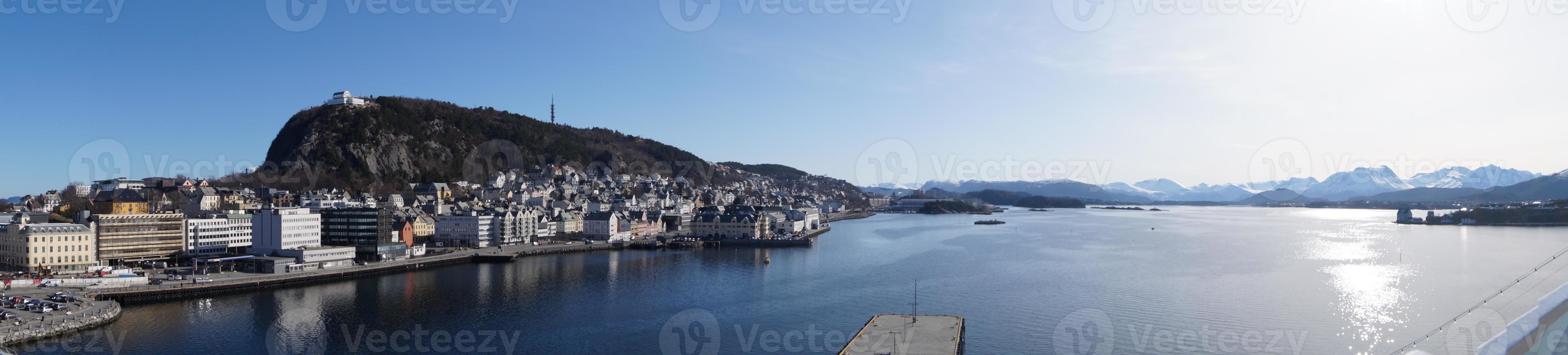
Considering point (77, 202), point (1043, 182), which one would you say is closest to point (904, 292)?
point (77, 202)

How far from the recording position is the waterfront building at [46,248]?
616 inches

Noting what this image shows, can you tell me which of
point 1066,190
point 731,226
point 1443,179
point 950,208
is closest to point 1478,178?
point 1443,179

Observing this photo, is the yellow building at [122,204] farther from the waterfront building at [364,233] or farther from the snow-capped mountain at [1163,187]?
the snow-capped mountain at [1163,187]

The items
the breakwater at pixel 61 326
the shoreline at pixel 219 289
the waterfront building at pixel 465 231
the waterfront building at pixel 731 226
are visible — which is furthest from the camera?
the waterfront building at pixel 731 226

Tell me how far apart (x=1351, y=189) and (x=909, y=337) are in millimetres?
129107

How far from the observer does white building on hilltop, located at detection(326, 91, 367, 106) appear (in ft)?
147

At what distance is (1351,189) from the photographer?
367 feet

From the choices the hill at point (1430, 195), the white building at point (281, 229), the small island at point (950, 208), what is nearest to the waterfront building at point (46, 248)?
the white building at point (281, 229)

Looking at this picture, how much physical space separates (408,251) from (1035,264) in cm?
1739

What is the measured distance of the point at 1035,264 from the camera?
2142cm

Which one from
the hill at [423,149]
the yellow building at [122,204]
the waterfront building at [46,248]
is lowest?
the waterfront building at [46,248]

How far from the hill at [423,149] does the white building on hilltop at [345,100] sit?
45.0 inches

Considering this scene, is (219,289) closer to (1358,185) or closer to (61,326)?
(61,326)

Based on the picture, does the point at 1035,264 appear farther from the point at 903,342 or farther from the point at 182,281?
the point at 182,281
